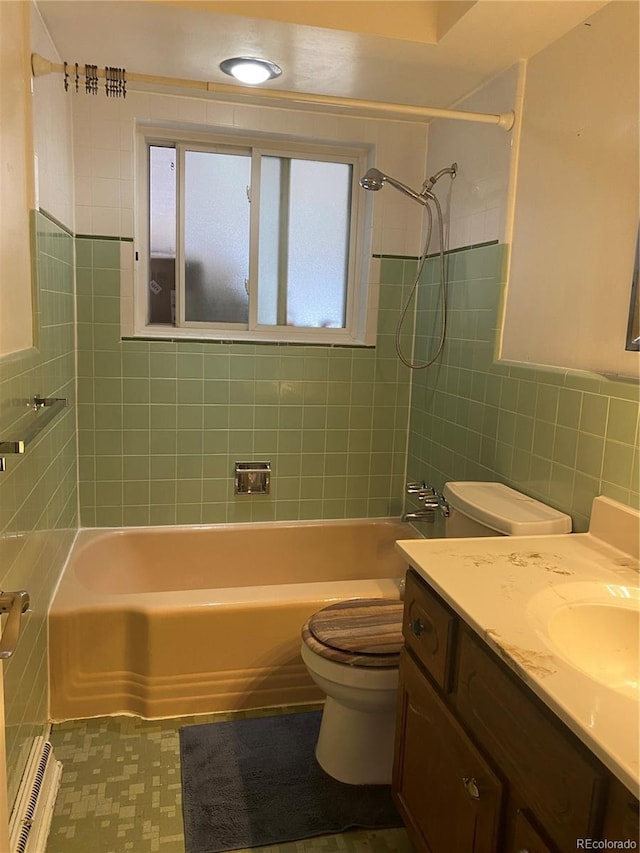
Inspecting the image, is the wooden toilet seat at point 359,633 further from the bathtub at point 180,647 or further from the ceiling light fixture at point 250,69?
the ceiling light fixture at point 250,69

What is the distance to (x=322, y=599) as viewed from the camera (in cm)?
228

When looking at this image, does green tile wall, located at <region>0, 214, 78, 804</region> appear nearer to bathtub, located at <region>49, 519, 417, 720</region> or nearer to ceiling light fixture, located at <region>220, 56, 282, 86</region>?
bathtub, located at <region>49, 519, 417, 720</region>

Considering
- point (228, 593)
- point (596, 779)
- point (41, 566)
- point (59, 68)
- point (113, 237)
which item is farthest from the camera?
point (113, 237)

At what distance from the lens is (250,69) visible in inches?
87.2

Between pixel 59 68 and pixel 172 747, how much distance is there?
2.05 metres

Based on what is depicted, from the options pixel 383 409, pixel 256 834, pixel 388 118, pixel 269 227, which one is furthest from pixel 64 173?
pixel 256 834

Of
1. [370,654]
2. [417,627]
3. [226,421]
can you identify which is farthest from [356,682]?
[226,421]

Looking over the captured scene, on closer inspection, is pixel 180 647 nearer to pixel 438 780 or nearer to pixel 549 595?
pixel 438 780

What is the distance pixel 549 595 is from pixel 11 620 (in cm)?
97

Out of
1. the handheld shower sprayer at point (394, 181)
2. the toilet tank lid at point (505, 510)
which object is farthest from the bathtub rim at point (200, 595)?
the handheld shower sprayer at point (394, 181)

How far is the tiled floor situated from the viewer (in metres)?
1.66

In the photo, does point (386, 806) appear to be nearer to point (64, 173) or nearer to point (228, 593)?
point (228, 593)

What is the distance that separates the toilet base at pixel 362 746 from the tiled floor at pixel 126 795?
0.18 m

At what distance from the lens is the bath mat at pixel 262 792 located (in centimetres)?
171
